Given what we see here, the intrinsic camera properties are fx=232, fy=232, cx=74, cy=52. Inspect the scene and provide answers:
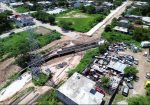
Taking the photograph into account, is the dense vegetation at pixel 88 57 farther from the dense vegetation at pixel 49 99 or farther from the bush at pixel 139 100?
the bush at pixel 139 100

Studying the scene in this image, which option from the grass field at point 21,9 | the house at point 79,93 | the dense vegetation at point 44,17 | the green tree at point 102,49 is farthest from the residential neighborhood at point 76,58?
the grass field at point 21,9

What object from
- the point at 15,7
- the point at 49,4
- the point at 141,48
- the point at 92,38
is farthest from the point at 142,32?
the point at 15,7

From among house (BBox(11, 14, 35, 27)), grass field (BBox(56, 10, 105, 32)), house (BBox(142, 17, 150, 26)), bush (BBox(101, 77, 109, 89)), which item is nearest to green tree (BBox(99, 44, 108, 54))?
bush (BBox(101, 77, 109, 89))

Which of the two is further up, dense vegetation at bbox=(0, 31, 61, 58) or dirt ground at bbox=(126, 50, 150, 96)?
dense vegetation at bbox=(0, 31, 61, 58)

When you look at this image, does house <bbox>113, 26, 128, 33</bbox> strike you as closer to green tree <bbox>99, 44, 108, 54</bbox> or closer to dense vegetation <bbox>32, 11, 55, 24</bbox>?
green tree <bbox>99, 44, 108, 54</bbox>

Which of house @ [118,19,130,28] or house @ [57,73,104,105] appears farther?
house @ [118,19,130,28]

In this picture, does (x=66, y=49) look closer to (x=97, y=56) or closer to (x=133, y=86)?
(x=97, y=56)

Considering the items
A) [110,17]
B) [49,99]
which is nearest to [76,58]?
[49,99]
